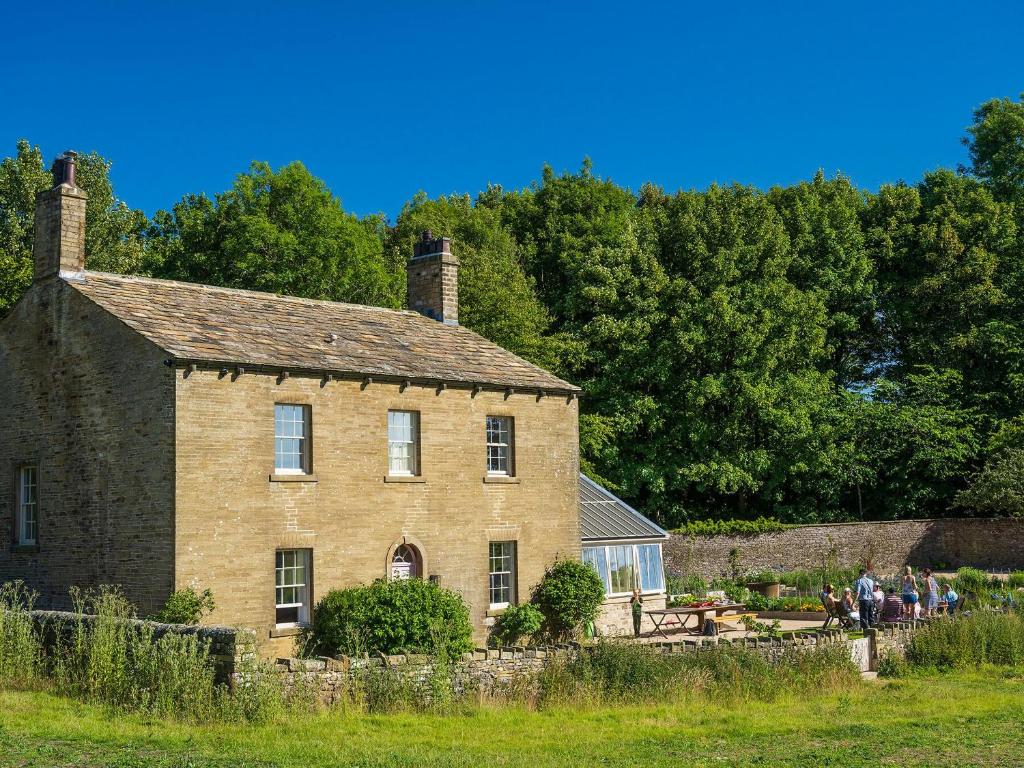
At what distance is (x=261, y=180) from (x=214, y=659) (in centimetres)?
3131

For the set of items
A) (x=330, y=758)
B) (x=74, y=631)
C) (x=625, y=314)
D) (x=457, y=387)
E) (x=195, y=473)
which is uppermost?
(x=625, y=314)

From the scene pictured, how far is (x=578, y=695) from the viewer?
720 inches

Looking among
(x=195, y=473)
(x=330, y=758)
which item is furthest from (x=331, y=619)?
(x=330, y=758)

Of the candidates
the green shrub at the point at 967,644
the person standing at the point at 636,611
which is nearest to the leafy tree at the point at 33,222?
the person standing at the point at 636,611

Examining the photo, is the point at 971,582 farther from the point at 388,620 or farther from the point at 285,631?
the point at 285,631

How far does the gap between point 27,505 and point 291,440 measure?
6.62 metres

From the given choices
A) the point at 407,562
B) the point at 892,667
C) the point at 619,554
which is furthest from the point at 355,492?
the point at 892,667

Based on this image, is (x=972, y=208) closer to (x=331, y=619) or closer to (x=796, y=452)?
(x=796, y=452)

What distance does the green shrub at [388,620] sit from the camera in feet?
73.9

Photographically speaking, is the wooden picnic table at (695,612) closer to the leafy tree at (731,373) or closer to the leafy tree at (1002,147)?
the leafy tree at (731,373)

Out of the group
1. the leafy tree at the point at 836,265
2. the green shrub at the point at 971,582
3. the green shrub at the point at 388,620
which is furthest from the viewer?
the leafy tree at the point at 836,265

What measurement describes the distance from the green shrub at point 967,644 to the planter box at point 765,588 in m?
14.7

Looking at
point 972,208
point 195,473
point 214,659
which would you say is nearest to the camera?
point 214,659

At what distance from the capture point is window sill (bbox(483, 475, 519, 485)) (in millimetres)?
27531
